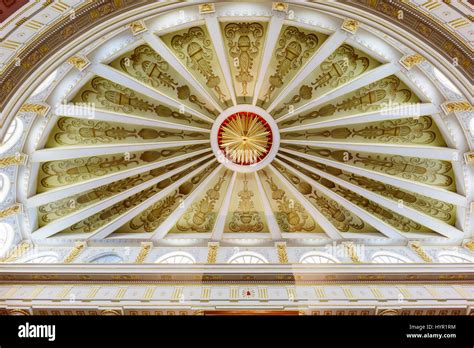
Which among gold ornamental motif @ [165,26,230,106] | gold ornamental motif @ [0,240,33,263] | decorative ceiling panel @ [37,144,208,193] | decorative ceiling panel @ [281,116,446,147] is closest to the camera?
Result: gold ornamental motif @ [0,240,33,263]

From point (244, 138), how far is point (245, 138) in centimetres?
4

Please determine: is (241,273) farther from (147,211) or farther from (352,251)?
(147,211)

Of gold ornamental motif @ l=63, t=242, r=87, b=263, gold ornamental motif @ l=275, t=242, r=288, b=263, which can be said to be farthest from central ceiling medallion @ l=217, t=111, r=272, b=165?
gold ornamental motif @ l=63, t=242, r=87, b=263

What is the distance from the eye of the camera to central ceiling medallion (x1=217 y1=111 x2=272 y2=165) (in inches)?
583

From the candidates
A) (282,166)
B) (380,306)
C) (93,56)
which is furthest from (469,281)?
(93,56)

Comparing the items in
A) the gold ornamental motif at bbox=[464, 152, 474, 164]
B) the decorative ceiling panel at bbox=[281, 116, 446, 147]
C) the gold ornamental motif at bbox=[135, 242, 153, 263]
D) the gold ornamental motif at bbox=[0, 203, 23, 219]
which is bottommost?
the gold ornamental motif at bbox=[135, 242, 153, 263]

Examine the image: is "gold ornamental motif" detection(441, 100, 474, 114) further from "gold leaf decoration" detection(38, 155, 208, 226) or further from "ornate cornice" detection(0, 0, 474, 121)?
"gold leaf decoration" detection(38, 155, 208, 226)

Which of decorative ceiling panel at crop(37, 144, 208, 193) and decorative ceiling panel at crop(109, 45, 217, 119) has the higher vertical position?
decorative ceiling panel at crop(109, 45, 217, 119)

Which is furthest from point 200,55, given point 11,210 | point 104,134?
point 11,210

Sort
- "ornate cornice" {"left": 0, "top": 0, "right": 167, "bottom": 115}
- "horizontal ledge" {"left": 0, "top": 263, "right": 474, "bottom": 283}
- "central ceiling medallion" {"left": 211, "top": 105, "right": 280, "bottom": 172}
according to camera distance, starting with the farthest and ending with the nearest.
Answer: "central ceiling medallion" {"left": 211, "top": 105, "right": 280, "bottom": 172}, "horizontal ledge" {"left": 0, "top": 263, "right": 474, "bottom": 283}, "ornate cornice" {"left": 0, "top": 0, "right": 167, "bottom": 115}

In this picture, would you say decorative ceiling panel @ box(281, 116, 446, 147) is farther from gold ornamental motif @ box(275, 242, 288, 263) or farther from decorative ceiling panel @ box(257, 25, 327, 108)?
gold ornamental motif @ box(275, 242, 288, 263)

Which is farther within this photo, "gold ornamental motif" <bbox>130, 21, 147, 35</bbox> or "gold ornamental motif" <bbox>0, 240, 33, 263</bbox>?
"gold ornamental motif" <bbox>0, 240, 33, 263</bbox>

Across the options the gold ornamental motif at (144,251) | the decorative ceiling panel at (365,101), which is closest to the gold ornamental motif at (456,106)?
the decorative ceiling panel at (365,101)

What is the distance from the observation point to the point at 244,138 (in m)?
14.8
